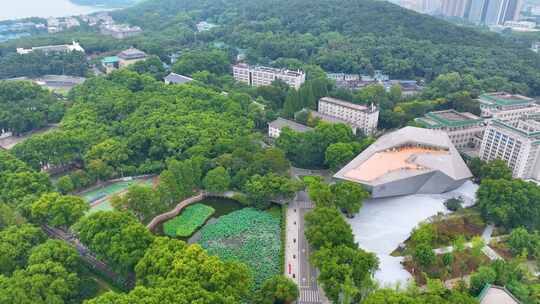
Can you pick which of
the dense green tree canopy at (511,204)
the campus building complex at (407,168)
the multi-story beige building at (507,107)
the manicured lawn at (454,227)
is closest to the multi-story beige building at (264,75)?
the campus building complex at (407,168)

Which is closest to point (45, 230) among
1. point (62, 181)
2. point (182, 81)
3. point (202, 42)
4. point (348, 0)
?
point (62, 181)

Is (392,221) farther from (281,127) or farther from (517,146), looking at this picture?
(281,127)

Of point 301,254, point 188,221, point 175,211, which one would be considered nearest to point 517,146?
point 301,254

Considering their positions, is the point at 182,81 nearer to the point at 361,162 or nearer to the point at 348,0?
the point at 361,162

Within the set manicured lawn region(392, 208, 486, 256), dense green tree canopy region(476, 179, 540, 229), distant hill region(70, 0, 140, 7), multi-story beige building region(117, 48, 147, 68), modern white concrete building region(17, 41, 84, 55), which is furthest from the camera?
distant hill region(70, 0, 140, 7)

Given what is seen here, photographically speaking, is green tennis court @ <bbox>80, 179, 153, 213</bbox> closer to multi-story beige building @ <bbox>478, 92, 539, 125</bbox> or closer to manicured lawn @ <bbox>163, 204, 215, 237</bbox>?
manicured lawn @ <bbox>163, 204, 215, 237</bbox>

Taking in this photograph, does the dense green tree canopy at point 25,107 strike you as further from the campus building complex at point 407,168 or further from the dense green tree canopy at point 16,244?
the campus building complex at point 407,168

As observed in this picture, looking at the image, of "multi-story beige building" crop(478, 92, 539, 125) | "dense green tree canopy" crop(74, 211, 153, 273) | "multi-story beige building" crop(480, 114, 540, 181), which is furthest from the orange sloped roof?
"multi-story beige building" crop(478, 92, 539, 125)
